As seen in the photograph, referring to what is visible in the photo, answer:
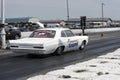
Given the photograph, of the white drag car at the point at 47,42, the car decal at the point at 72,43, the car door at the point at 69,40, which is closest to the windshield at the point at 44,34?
the white drag car at the point at 47,42

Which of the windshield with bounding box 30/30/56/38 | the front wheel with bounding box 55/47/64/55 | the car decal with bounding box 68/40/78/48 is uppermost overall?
the windshield with bounding box 30/30/56/38

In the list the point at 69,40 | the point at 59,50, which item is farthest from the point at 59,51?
the point at 69,40

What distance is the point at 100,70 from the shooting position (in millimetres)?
10492

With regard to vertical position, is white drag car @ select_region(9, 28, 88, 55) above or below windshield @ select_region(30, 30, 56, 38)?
below

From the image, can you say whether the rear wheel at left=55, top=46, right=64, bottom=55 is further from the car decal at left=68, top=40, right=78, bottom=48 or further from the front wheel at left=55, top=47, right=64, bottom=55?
the car decal at left=68, top=40, right=78, bottom=48

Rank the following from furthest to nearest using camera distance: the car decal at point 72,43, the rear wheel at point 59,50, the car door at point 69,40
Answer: the car decal at point 72,43
the car door at point 69,40
the rear wheel at point 59,50

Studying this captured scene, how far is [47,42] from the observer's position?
15742 mm

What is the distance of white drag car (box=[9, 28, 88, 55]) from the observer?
15.5 metres

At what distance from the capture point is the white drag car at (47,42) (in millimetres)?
15541

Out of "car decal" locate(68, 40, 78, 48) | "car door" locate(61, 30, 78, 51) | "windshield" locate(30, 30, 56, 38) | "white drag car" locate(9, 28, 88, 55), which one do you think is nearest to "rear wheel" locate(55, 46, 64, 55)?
"white drag car" locate(9, 28, 88, 55)

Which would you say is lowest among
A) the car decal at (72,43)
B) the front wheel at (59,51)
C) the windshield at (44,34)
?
the front wheel at (59,51)

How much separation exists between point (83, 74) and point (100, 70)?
1004mm

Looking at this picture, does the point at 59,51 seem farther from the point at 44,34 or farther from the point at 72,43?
the point at 72,43

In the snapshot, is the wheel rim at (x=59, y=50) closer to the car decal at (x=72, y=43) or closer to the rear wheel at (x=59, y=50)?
the rear wheel at (x=59, y=50)
